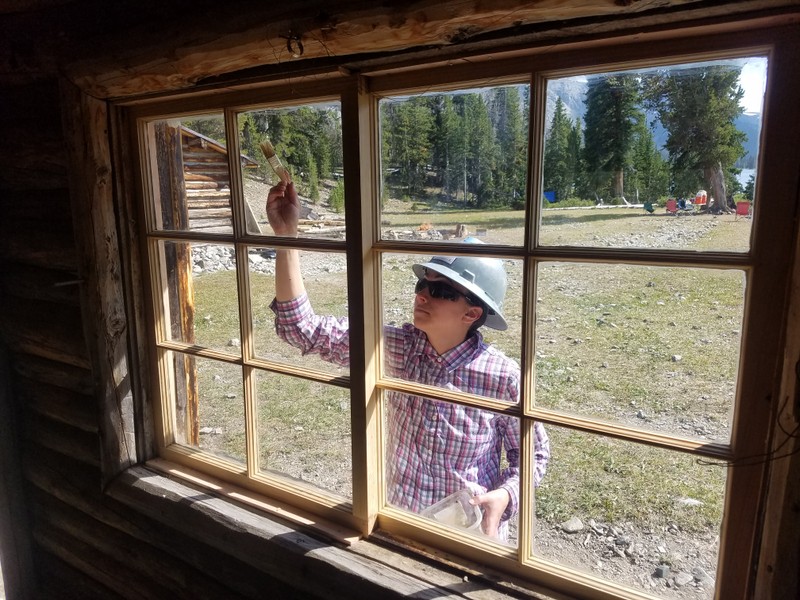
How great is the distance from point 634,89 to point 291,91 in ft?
2.55

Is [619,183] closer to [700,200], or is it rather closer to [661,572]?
[700,200]

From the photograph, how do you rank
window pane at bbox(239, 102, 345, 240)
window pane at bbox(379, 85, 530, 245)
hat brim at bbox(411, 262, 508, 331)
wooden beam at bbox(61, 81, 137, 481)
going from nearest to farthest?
1. window pane at bbox(379, 85, 530, 245)
2. hat brim at bbox(411, 262, 508, 331)
3. window pane at bbox(239, 102, 345, 240)
4. wooden beam at bbox(61, 81, 137, 481)

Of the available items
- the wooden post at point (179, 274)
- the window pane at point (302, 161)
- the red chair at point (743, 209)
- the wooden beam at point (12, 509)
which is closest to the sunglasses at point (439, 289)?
the window pane at point (302, 161)

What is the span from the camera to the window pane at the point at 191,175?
153 cm

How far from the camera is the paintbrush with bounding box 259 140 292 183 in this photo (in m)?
1.44

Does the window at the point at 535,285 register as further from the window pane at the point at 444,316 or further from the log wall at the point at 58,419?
the log wall at the point at 58,419

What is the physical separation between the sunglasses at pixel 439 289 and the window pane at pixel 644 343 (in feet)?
0.81

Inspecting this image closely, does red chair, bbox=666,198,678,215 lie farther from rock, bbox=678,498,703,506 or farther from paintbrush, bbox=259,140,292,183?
paintbrush, bbox=259,140,292,183

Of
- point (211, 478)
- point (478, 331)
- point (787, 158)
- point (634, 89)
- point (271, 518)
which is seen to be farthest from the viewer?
point (211, 478)

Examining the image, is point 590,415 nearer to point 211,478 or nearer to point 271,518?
point 271,518

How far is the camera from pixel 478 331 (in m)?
1.27

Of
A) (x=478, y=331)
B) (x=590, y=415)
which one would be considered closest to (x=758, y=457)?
(x=590, y=415)

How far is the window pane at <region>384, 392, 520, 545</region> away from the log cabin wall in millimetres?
251


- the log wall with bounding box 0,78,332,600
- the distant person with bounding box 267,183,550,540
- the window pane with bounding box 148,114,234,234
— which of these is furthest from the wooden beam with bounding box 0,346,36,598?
the distant person with bounding box 267,183,550,540
